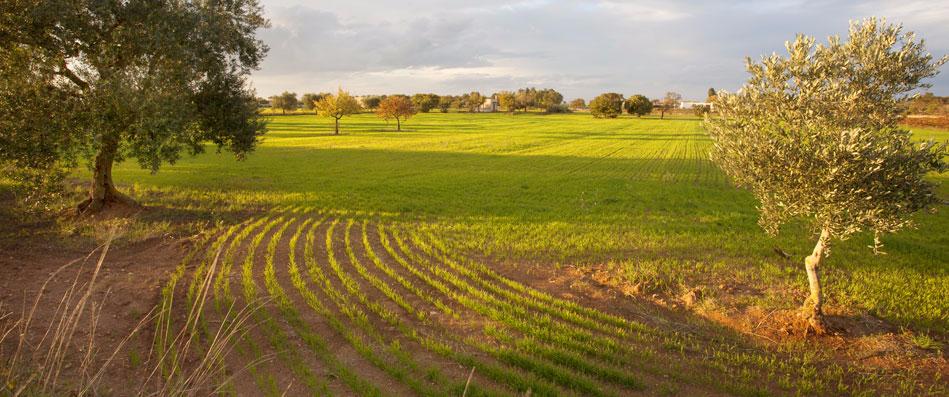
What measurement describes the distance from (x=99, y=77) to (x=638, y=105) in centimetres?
15561

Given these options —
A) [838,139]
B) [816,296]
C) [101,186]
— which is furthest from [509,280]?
[101,186]

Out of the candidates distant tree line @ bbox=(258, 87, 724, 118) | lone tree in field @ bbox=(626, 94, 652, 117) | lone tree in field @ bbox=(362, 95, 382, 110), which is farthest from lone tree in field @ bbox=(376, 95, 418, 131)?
lone tree in field @ bbox=(626, 94, 652, 117)

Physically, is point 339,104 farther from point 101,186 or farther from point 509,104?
point 509,104

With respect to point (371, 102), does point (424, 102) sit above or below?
below

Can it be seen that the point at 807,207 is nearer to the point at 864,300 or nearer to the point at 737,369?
the point at 737,369

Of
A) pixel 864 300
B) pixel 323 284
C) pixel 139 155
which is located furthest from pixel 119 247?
pixel 864 300

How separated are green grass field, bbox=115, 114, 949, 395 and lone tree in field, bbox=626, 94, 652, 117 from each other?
13164 centimetres

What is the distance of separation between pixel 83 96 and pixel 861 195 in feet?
76.5

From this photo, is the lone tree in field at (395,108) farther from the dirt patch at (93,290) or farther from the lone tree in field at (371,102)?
the lone tree in field at (371,102)

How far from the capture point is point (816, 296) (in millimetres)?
11219

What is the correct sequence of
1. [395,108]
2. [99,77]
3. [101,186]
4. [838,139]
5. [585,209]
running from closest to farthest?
[838,139]
[99,77]
[101,186]
[585,209]
[395,108]

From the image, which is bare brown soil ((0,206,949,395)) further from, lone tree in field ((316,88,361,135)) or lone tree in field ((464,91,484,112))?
lone tree in field ((464,91,484,112))

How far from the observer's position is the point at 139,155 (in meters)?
18.1

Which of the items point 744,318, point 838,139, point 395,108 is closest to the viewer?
point 838,139
